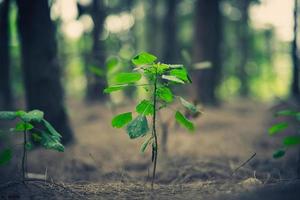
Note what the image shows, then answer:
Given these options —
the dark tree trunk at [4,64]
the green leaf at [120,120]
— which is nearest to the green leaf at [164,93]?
the green leaf at [120,120]

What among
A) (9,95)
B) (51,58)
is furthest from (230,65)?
(51,58)

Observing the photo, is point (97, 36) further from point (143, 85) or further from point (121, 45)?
point (143, 85)

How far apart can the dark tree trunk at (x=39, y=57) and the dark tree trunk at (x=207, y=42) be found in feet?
15.9

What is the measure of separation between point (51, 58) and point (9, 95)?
574cm

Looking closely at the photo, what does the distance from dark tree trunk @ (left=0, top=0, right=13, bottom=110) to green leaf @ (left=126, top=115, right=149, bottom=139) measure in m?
8.81

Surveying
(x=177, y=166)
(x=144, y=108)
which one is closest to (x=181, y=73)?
(x=144, y=108)

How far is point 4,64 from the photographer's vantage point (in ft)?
34.8

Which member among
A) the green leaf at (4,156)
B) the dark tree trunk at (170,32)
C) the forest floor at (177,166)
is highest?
the dark tree trunk at (170,32)

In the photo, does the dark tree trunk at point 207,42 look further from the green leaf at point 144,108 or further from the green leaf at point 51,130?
the green leaf at point 51,130

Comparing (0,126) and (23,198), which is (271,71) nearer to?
(0,126)

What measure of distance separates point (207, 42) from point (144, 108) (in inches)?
282

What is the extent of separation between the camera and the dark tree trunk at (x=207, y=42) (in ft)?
31.2

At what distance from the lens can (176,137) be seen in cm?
707

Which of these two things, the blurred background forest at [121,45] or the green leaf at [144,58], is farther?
the blurred background forest at [121,45]
